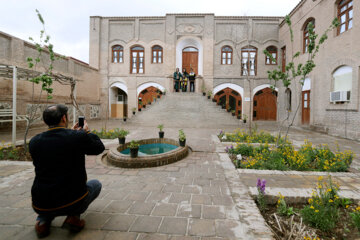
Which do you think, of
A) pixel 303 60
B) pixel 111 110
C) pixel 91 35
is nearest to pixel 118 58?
pixel 91 35

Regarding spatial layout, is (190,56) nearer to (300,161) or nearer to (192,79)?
(192,79)

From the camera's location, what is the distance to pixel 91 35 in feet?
57.1

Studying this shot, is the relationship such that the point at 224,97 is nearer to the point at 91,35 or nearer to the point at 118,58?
the point at 118,58

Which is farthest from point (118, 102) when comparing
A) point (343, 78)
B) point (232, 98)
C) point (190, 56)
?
point (343, 78)

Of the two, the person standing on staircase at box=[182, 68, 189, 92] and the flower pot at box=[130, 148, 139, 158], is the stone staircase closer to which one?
the person standing on staircase at box=[182, 68, 189, 92]

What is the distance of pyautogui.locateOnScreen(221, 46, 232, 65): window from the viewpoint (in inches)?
670

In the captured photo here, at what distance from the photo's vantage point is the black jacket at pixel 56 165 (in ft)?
6.39

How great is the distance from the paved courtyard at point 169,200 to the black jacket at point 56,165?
0.48 meters

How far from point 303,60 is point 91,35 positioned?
1686 centimetres

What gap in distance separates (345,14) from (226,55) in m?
8.52

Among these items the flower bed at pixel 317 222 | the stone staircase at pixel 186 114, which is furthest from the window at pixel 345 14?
the flower bed at pixel 317 222

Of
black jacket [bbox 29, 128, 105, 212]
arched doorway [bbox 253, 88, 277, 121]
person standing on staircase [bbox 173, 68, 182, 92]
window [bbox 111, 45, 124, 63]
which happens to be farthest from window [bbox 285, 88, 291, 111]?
black jacket [bbox 29, 128, 105, 212]

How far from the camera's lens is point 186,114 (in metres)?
13.1

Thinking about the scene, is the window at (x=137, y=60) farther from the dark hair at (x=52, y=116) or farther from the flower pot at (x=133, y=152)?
the dark hair at (x=52, y=116)
